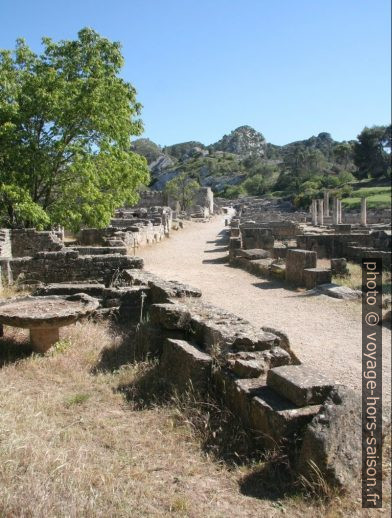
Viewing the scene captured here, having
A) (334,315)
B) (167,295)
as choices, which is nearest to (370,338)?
(334,315)

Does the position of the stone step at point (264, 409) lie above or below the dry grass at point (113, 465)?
above

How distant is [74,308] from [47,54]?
13.8m

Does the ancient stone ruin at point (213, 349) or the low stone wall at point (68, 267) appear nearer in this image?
the ancient stone ruin at point (213, 349)

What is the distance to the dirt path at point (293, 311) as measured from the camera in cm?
724

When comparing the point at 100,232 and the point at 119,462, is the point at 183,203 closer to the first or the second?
the point at 100,232

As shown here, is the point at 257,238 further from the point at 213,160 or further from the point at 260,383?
the point at 213,160

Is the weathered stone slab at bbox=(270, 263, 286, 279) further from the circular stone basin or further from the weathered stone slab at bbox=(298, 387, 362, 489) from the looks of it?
the weathered stone slab at bbox=(298, 387, 362, 489)

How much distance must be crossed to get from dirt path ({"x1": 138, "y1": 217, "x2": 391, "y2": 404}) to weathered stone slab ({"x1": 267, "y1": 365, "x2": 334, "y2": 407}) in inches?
92.7

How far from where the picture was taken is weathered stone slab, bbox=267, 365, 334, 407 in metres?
3.89

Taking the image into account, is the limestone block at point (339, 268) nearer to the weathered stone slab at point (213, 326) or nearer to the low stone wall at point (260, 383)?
the weathered stone slab at point (213, 326)

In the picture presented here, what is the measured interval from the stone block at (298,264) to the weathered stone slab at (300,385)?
9.69 meters

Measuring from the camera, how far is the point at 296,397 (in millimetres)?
3912

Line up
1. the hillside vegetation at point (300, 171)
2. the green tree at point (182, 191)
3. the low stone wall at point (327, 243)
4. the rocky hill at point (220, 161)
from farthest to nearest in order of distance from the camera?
the rocky hill at point (220, 161) → the hillside vegetation at point (300, 171) → the green tree at point (182, 191) → the low stone wall at point (327, 243)

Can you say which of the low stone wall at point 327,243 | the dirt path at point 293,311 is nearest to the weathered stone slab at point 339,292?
the dirt path at point 293,311
